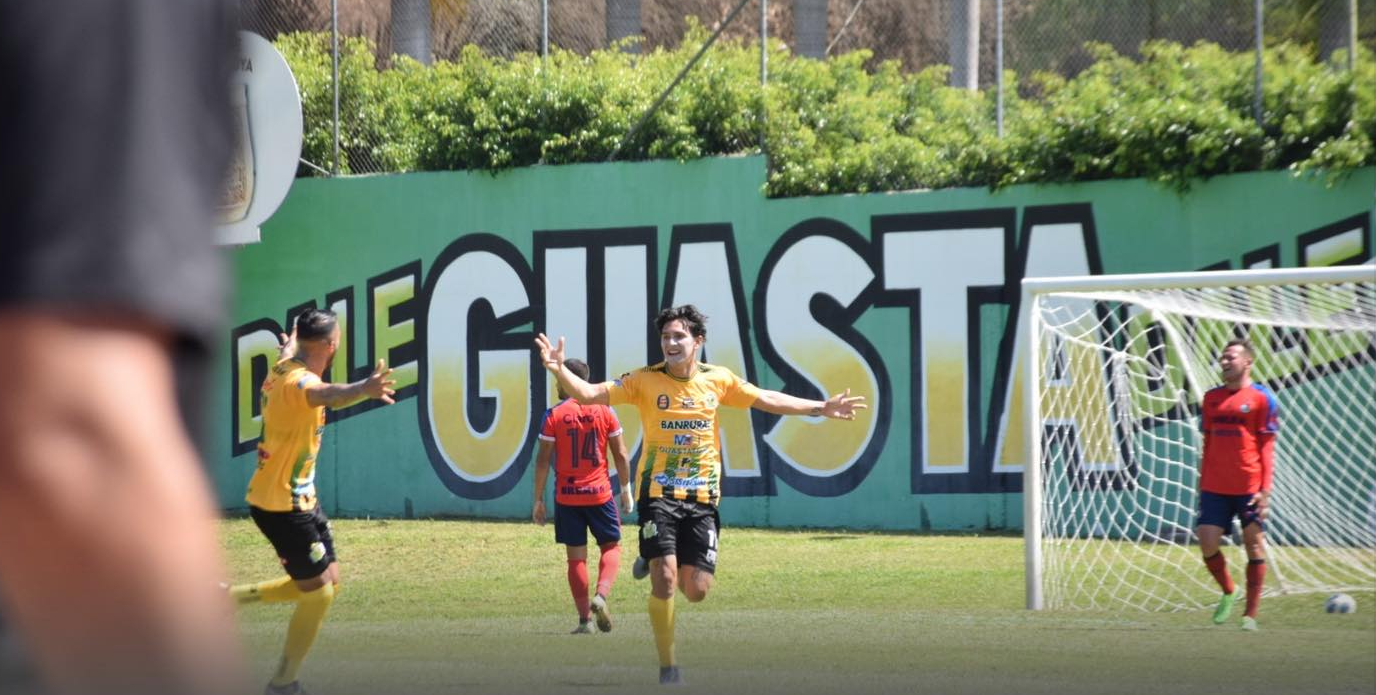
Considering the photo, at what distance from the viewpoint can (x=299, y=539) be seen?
30.1 feet

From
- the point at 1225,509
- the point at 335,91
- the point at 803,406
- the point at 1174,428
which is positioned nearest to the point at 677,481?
the point at 803,406

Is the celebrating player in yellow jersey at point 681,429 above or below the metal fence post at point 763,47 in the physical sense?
below

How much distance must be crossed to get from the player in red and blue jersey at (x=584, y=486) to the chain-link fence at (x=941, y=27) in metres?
7.02

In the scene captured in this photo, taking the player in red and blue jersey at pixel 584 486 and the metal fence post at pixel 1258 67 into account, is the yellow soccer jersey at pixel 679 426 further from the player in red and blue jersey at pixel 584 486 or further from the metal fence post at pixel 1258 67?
the metal fence post at pixel 1258 67

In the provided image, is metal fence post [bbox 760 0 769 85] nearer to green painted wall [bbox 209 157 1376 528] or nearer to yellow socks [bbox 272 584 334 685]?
green painted wall [bbox 209 157 1376 528]

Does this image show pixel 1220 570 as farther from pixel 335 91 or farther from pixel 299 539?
pixel 335 91

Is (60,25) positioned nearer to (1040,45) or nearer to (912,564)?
(912,564)

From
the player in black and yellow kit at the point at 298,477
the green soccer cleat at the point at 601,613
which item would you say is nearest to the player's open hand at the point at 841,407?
the green soccer cleat at the point at 601,613

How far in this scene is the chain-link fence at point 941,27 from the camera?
57.9 feet

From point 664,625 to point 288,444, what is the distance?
2.27m

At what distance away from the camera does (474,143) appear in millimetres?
20562

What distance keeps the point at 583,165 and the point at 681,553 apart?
34.3 feet

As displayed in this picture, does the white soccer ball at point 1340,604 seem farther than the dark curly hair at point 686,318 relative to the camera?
Yes

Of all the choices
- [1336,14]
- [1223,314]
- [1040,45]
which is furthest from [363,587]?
[1336,14]
